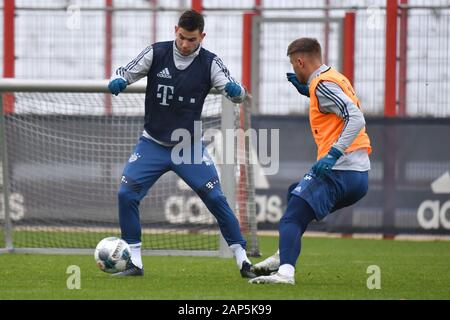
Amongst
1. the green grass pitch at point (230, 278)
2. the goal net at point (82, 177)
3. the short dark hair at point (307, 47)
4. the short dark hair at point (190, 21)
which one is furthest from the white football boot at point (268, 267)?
the goal net at point (82, 177)

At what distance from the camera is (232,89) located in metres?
8.77

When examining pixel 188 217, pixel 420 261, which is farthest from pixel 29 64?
pixel 420 261

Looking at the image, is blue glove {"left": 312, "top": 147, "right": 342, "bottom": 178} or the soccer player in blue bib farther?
the soccer player in blue bib

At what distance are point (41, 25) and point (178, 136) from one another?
22.7 ft

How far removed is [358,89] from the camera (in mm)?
14727

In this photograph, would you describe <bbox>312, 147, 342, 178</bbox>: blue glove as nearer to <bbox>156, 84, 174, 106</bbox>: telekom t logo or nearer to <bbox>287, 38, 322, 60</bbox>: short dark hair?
<bbox>287, 38, 322, 60</bbox>: short dark hair

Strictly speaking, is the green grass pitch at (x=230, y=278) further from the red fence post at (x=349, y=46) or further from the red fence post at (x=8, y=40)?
the red fence post at (x=8, y=40)

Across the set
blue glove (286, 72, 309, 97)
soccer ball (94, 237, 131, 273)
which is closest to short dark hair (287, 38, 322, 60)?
blue glove (286, 72, 309, 97)

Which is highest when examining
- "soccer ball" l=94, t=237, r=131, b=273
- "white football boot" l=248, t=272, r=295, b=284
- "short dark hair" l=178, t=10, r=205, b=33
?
"short dark hair" l=178, t=10, r=205, b=33

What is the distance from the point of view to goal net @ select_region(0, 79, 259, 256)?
1326 cm

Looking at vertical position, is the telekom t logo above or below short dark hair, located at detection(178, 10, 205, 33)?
below

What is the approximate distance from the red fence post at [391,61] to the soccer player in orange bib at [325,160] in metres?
6.50

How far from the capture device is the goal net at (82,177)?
522 inches
